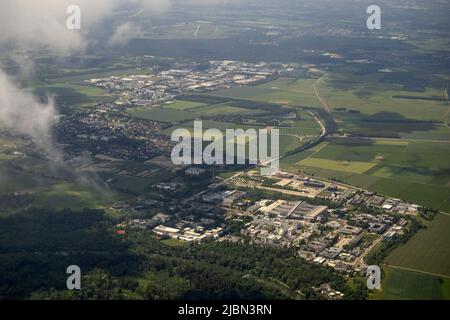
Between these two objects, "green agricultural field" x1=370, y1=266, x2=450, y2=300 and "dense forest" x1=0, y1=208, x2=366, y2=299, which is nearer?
"dense forest" x1=0, y1=208, x2=366, y2=299

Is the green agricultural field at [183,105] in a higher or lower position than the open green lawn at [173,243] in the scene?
higher

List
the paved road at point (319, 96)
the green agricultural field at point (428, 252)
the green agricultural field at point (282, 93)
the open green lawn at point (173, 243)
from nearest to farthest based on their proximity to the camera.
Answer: the green agricultural field at point (428, 252)
the open green lawn at point (173, 243)
the paved road at point (319, 96)
the green agricultural field at point (282, 93)

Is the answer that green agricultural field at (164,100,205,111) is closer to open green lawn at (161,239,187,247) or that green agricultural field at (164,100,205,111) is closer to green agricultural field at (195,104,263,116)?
green agricultural field at (195,104,263,116)

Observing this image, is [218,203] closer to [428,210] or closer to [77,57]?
[428,210]

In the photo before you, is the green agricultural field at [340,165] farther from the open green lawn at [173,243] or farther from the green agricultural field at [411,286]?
the green agricultural field at [411,286]

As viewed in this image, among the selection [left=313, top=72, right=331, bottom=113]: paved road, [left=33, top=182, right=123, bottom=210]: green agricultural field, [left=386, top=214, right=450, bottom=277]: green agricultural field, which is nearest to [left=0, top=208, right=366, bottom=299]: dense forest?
[left=33, top=182, right=123, bottom=210]: green agricultural field

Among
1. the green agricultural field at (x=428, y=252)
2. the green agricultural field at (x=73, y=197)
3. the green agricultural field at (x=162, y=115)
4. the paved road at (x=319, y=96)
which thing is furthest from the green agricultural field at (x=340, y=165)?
the paved road at (x=319, y=96)

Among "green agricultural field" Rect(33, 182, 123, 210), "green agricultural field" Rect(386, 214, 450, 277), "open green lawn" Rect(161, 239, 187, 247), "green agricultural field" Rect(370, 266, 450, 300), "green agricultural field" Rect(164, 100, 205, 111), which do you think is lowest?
"green agricultural field" Rect(370, 266, 450, 300)
